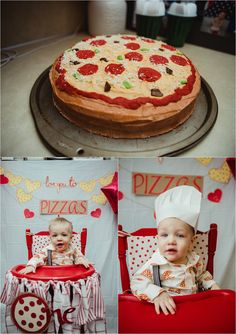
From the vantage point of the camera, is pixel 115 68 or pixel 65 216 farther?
pixel 115 68

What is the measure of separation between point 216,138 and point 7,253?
25.2 inches

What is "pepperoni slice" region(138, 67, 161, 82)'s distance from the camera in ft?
3.34

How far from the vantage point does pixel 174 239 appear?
0.91 meters

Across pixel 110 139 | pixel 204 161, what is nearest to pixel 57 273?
pixel 110 139

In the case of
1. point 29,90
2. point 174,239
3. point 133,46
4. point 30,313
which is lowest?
point 30,313

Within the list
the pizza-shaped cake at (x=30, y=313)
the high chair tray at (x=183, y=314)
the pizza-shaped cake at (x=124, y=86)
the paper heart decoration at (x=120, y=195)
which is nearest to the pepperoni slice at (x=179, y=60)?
the pizza-shaped cake at (x=124, y=86)

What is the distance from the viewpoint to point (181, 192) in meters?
0.93

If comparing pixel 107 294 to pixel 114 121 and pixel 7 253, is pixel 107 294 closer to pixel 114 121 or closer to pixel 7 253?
pixel 7 253

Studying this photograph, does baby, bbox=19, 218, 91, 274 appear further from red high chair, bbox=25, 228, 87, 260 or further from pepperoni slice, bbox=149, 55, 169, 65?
pepperoni slice, bbox=149, 55, 169, 65

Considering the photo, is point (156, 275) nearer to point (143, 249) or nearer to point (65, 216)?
point (143, 249)

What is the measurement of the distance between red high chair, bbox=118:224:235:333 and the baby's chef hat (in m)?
0.06

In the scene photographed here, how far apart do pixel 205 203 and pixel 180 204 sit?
79 millimetres

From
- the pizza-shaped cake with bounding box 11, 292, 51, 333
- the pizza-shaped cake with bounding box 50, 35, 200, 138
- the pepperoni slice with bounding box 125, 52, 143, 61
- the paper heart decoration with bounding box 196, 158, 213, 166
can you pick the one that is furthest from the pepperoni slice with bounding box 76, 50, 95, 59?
the pizza-shaped cake with bounding box 11, 292, 51, 333

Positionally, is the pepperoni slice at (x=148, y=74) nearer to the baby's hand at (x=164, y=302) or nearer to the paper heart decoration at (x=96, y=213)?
the paper heart decoration at (x=96, y=213)
